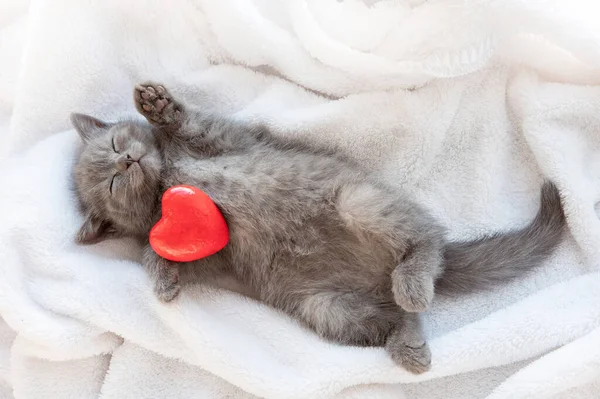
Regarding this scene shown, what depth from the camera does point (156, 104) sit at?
4.73 ft

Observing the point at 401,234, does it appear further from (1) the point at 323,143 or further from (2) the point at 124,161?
(2) the point at 124,161

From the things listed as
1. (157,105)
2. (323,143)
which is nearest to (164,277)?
(157,105)

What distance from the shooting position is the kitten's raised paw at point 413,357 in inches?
51.5

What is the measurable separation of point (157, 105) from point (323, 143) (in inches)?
18.8

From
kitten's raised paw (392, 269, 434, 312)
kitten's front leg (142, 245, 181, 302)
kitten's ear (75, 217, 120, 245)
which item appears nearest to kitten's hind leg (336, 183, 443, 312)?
kitten's raised paw (392, 269, 434, 312)

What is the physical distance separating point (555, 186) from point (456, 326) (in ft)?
1.52

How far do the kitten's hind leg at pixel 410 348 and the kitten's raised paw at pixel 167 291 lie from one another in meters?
0.56

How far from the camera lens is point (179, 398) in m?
1.47

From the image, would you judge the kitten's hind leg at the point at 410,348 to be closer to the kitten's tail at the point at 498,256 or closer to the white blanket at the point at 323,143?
the white blanket at the point at 323,143

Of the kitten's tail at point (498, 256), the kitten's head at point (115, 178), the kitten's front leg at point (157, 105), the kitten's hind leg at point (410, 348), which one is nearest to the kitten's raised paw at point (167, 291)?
the kitten's head at point (115, 178)

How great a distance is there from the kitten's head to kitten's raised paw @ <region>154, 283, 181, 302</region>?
0.59ft

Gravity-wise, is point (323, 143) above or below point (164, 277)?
above

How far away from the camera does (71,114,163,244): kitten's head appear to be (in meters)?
1.42

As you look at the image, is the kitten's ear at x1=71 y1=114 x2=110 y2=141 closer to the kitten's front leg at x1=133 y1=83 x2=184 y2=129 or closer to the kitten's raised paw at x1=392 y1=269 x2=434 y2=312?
the kitten's front leg at x1=133 y1=83 x2=184 y2=129
